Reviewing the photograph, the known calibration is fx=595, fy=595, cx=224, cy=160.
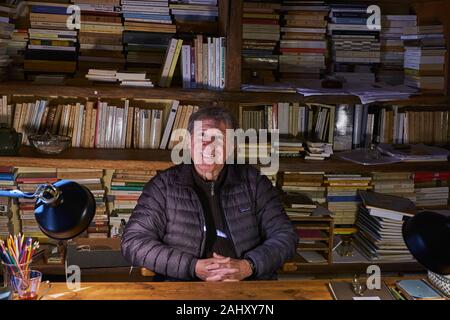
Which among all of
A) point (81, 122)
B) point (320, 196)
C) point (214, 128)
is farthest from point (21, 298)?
point (320, 196)

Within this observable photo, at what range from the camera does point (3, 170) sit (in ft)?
10.3

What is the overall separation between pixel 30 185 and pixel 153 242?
1.13 m

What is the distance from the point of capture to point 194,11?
312cm

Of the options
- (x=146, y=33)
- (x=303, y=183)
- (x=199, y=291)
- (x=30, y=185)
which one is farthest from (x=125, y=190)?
(x=199, y=291)

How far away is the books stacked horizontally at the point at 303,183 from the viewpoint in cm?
325

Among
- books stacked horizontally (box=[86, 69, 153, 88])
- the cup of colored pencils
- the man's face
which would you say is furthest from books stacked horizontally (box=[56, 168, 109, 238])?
the cup of colored pencils

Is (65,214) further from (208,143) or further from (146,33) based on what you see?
(146,33)

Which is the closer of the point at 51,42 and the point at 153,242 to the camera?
the point at 153,242

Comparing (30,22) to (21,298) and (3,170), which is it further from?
(21,298)

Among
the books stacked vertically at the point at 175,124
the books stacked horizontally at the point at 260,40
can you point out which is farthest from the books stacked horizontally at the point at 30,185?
the books stacked horizontally at the point at 260,40

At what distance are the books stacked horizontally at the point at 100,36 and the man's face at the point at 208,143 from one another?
0.93 m

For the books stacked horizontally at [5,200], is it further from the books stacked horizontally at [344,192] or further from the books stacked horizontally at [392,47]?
the books stacked horizontally at [392,47]

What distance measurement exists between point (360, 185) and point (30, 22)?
196 centimetres

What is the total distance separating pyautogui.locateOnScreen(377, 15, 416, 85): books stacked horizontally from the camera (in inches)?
128
